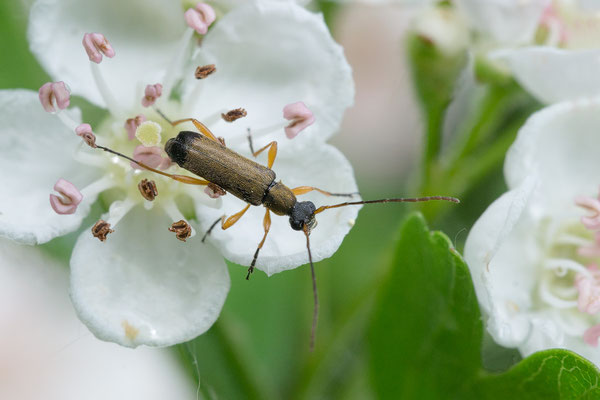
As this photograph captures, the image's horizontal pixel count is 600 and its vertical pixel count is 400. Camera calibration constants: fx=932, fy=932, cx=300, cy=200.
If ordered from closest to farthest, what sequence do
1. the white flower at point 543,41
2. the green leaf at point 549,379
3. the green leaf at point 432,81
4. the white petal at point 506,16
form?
the green leaf at point 549,379 → the white flower at point 543,41 → the white petal at point 506,16 → the green leaf at point 432,81

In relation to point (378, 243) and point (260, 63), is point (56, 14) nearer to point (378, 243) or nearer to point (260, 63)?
point (260, 63)

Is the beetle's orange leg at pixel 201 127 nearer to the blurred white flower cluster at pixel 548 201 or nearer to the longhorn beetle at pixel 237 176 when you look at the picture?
the longhorn beetle at pixel 237 176

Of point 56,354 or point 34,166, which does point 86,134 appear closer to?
point 34,166

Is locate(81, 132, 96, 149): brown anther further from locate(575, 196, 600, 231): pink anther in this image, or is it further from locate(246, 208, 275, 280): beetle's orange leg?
locate(575, 196, 600, 231): pink anther

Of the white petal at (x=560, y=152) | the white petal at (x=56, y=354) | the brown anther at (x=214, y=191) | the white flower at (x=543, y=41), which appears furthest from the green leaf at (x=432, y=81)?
the white petal at (x=56, y=354)

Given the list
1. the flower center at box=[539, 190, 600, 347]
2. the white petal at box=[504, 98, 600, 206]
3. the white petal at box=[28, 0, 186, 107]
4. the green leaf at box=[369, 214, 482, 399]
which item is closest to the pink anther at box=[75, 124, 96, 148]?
the white petal at box=[28, 0, 186, 107]
